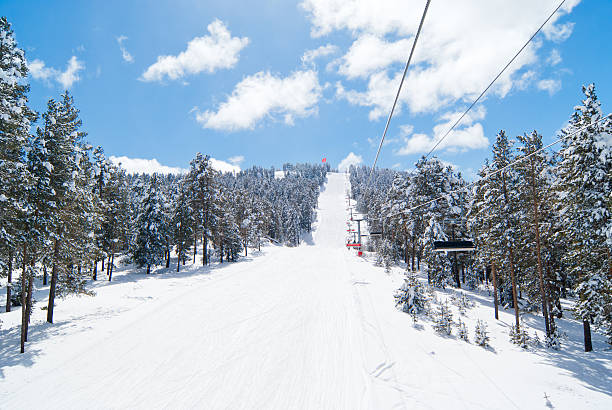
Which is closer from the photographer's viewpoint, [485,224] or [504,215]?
[504,215]

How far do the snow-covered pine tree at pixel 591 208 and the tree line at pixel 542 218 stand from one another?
0.04 metres

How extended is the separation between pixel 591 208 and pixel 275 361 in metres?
18.1

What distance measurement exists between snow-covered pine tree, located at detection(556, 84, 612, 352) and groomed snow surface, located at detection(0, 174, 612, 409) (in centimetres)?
325

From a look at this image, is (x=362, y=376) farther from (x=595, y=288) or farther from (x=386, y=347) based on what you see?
(x=595, y=288)

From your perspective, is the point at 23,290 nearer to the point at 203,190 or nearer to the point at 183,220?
the point at 203,190

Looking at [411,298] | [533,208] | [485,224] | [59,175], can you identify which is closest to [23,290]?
[59,175]

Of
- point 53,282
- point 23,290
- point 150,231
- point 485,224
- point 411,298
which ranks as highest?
point 485,224

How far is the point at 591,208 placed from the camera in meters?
14.0

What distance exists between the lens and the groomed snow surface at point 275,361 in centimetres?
799

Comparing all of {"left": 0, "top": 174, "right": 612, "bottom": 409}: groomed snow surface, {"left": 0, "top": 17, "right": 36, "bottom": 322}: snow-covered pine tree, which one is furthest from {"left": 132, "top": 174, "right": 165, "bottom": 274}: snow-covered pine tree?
{"left": 0, "top": 17, "right": 36, "bottom": 322}: snow-covered pine tree

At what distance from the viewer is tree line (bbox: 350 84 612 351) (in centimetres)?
1383

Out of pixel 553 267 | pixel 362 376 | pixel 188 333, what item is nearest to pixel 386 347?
pixel 362 376

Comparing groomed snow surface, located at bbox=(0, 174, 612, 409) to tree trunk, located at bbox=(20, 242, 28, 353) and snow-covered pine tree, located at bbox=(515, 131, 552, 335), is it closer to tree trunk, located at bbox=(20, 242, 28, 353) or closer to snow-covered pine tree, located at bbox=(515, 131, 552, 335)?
tree trunk, located at bbox=(20, 242, 28, 353)

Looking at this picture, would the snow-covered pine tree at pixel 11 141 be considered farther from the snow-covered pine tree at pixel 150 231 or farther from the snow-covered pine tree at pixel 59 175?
the snow-covered pine tree at pixel 150 231
